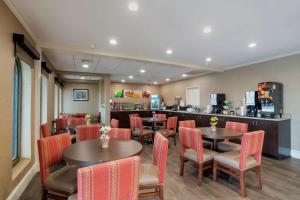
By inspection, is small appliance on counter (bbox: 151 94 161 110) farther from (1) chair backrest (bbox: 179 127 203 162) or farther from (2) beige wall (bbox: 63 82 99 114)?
(1) chair backrest (bbox: 179 127 203 162)

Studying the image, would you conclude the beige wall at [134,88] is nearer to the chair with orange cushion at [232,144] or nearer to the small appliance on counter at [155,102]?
the small appliance on counter at [155,102]

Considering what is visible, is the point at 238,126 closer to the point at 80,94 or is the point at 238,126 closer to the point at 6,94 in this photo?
the point at 6,94

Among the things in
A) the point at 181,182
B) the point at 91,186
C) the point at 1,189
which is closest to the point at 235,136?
the point at 181,182

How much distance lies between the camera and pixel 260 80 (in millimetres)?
4953

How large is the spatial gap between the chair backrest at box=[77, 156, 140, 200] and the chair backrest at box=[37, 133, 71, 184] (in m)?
1.07

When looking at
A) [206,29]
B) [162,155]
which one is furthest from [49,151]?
[206,29]

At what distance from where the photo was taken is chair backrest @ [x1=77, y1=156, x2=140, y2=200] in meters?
1.14

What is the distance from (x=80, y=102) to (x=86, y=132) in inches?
247

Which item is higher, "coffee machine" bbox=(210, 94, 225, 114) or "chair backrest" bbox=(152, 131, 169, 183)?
"coffee machine" bbox=(210, 94, 225, 114)

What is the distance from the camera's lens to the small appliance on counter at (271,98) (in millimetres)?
4305

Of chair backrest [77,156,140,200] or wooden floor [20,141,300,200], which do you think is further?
wooden floor [20,141,300,200]

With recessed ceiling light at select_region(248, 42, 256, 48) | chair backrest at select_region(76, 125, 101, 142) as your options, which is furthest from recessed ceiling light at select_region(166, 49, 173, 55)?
chair backrest at select_region(76, 125, 101, 142)

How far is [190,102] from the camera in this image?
7906mm

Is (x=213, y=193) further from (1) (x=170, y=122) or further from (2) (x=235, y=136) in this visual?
(1) (x=170, y=122)
